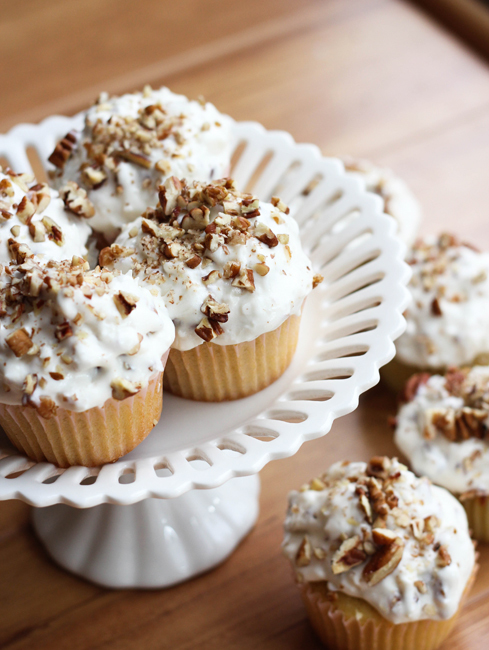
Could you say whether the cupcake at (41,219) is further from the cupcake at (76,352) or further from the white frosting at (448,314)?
the white frosting at (448,314)

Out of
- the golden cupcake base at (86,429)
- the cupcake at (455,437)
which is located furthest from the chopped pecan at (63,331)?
the cupcake at (455,437)

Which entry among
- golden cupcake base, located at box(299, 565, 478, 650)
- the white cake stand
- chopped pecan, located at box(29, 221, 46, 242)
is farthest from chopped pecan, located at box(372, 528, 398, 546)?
chopped pecan, located at box(29, 221, 46, 242)

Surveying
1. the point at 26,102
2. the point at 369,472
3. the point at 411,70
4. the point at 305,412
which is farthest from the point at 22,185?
the point at 411,70

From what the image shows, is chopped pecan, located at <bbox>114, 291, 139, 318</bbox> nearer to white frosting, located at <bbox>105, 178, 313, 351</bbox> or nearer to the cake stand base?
white frosting, located at <bbox>105, 178, 313, 351</bbox>

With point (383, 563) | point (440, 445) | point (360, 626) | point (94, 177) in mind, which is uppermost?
point (94, 177)

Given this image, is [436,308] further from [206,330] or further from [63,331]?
[63,331]

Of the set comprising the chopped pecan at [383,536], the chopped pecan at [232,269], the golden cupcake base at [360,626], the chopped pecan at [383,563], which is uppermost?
the chopped pecan at [232,269]

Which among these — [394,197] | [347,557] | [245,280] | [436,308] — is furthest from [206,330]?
[394,197]
